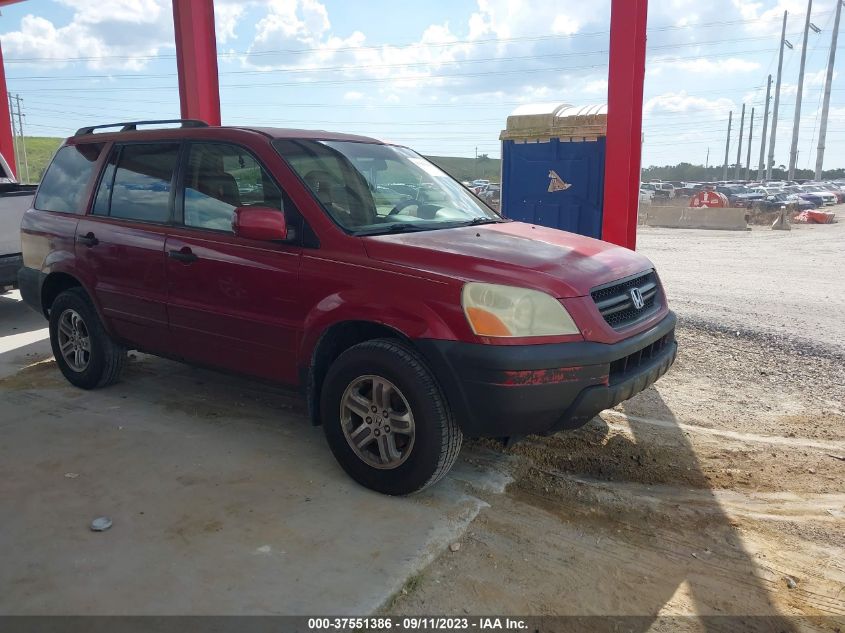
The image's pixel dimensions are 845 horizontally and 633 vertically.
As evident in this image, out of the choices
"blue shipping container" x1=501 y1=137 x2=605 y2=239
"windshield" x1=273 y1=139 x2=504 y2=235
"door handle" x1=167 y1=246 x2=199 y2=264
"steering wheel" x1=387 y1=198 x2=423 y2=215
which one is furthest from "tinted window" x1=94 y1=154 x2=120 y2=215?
"blue shipping container" x1=501 y1=137 x2=605 y2=239

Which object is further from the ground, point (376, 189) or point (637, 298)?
point (376, 189)

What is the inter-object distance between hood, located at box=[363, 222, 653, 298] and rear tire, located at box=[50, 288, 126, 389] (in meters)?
2.59

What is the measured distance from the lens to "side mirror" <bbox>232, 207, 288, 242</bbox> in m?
3.65

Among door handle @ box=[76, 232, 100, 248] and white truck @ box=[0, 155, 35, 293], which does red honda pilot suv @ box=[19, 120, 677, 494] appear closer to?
door handle @ box=[76, 232, 100, 248]

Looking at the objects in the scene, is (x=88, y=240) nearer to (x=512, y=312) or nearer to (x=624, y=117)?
(x=512, y=312)

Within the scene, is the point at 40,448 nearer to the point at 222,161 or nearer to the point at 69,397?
the point at 69,397

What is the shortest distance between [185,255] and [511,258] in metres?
2.04

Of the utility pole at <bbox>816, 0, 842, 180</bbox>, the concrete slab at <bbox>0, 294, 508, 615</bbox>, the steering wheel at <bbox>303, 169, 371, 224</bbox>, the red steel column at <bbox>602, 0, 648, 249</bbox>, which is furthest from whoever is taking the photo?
the utility pole at <bbox>816, 0, 842, 180</bbox>

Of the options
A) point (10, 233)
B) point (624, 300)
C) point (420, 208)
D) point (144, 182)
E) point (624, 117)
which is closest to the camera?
point (624, 300)

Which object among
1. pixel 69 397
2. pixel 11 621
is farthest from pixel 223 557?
pixel 69 397

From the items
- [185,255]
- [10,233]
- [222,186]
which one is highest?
[222,186]

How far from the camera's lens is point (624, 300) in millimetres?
3625

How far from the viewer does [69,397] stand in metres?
5.16

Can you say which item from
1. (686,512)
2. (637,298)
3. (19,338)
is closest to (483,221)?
(637,298)
